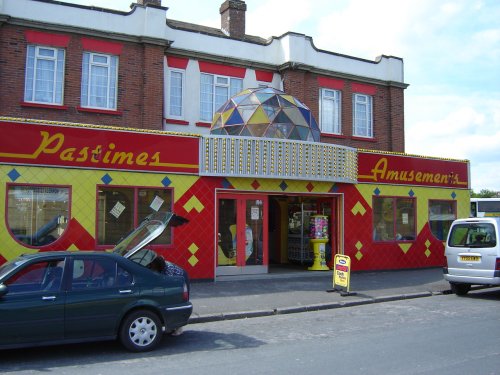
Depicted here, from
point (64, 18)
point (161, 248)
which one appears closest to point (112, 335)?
point (161, 248)

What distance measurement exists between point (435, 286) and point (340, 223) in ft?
11.8

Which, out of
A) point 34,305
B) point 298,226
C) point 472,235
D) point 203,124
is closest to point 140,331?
point 34,305

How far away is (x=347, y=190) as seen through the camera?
16.1 m

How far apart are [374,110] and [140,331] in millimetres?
16041

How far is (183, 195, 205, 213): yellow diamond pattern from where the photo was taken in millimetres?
13703

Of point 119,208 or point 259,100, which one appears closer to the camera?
point 119,208

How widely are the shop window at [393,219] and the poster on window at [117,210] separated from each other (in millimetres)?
8275

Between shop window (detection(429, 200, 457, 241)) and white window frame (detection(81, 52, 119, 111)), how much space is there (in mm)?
11600

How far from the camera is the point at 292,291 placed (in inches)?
490

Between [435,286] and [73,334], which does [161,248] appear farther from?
[435,286]

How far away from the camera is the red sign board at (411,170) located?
655 inches

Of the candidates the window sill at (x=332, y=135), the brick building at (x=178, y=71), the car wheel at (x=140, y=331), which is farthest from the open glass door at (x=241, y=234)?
the car wheel at (x=140, y=331)

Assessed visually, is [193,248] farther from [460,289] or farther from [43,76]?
[43,76]

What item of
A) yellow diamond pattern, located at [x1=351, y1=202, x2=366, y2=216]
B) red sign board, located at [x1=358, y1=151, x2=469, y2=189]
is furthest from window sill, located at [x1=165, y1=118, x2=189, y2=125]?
yellow diamond pattern, located at [x1=351, y1=202, x2=366, y2=216]
